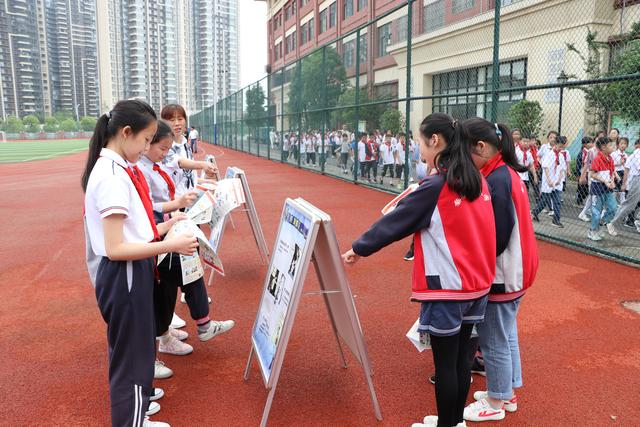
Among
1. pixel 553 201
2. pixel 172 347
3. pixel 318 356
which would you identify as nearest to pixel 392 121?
pixel 553 201

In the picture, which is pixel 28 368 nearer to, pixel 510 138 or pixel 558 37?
pixel 510 138

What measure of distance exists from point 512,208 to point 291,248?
1.14 meters

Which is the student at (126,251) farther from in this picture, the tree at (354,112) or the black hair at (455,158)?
the tree at (354,112)

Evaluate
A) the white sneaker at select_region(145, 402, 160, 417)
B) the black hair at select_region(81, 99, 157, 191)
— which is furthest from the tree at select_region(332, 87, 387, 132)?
the black hair at select_region(81, 99, 157, 191)

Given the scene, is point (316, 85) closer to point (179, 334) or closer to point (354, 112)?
point (354, 112)

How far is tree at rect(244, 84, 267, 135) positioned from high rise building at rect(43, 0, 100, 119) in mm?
94581

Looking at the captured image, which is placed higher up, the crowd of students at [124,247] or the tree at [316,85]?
the tree at [316,85]

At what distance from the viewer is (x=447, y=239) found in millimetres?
2330

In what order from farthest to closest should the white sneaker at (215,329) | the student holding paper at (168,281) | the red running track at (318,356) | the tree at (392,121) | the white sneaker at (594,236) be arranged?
the tree at (392,121) < the white sneaker at (594,236) < the white sneaker at (215,329) < the student holding paper at (168,281) < the red running track at (318,356)

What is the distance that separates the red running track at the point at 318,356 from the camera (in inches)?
118

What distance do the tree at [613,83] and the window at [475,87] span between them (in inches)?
58.2

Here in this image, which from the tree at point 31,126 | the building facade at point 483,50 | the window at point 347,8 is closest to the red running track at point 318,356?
the building facade at point 483,50

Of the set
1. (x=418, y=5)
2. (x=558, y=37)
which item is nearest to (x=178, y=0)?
(x=418, y=5)

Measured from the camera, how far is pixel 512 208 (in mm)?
2561
